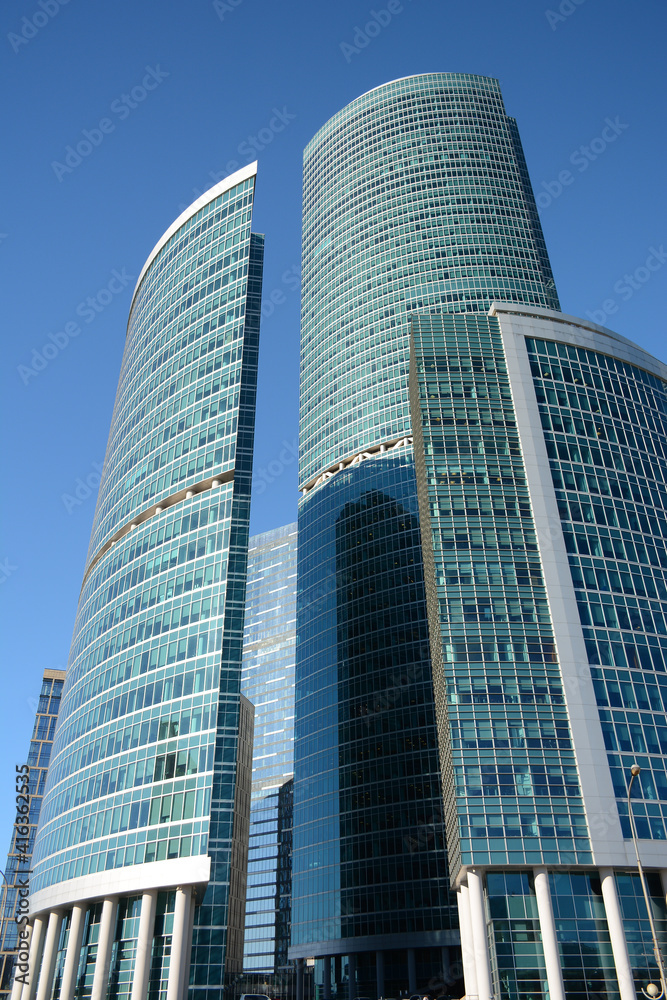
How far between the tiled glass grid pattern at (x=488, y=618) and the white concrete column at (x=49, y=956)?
41.5 m

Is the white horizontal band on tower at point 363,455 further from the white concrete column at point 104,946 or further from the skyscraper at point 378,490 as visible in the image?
the white concrete column at point 104,946

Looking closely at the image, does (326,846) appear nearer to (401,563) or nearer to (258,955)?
(401,563)

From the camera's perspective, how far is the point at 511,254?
150 metres

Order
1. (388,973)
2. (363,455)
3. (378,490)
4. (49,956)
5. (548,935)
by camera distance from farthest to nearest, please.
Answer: (363,455)
(378,490)
(388,973)
(49,956)
(548,935)

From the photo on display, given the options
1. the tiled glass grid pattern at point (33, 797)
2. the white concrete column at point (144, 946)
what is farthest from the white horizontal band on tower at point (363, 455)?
the white concrete column at point (144, 946)

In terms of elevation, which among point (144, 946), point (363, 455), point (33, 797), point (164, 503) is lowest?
point (144, 946)

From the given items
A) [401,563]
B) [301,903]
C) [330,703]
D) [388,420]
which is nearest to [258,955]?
[301,903]

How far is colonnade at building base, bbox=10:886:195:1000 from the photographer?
6931cm

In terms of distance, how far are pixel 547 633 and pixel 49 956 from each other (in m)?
60.0

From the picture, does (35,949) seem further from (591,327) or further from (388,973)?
(591,327)

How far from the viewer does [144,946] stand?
7100 cm

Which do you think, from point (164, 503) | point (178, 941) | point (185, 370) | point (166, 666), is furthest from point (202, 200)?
point (178, 941)

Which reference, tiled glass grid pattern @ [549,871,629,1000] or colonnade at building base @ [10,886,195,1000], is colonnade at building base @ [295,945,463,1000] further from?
colonnade at building base @ [10,886,195,1000]

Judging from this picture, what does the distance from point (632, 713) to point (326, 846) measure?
6015 cm
